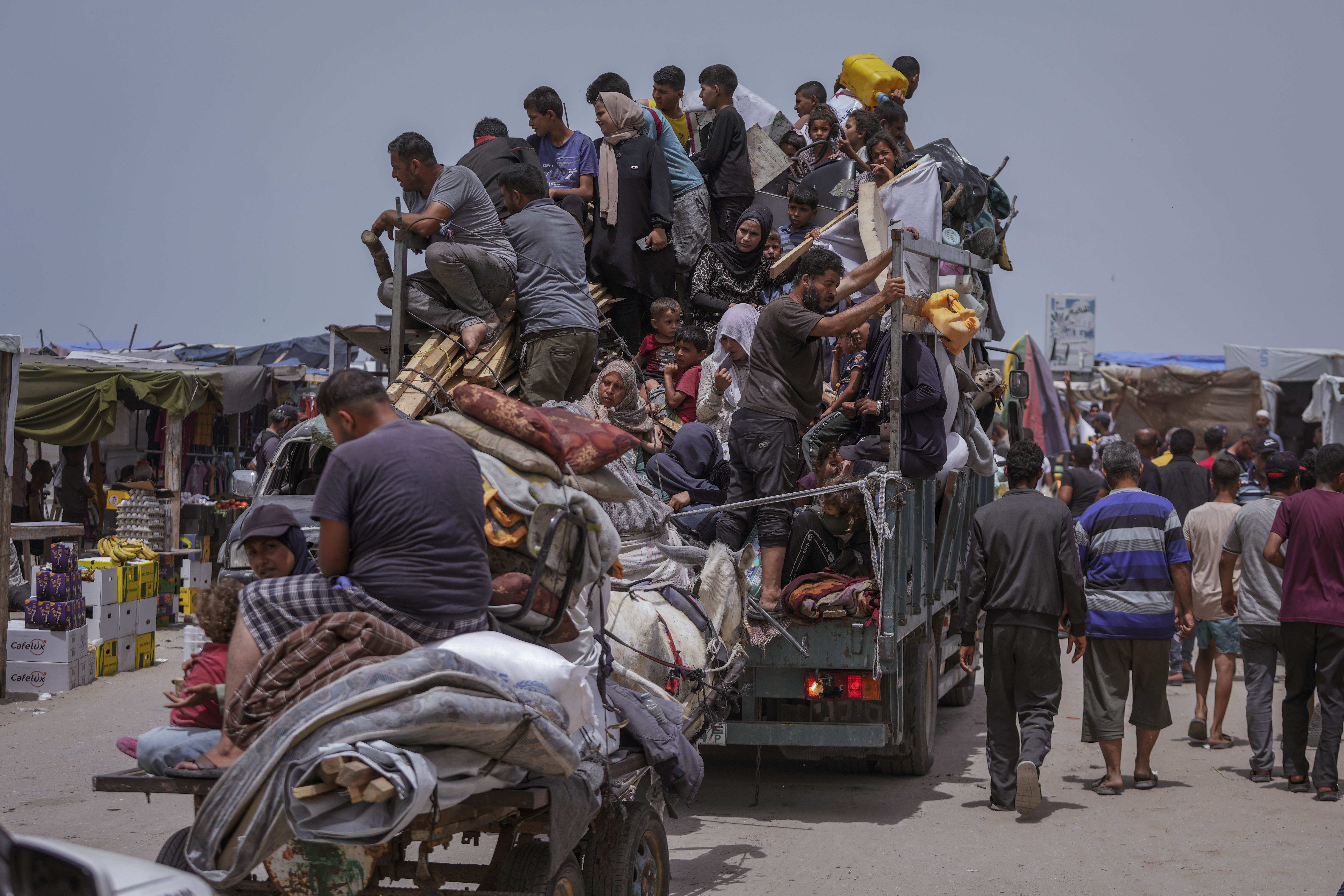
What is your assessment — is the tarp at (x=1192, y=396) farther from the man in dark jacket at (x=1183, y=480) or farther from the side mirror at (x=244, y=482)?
the side mirror at (x=244, y=482)

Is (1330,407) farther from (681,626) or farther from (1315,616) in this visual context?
(681,626)

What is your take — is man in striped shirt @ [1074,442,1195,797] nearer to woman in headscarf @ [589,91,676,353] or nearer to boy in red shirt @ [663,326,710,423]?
boy in red shirt @ [663,326,710,423]

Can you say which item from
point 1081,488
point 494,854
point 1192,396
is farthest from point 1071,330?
point 494,854

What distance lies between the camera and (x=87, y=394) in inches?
667

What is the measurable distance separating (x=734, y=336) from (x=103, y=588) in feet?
23.3

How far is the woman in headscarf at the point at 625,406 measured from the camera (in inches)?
325

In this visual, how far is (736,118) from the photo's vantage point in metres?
11.2

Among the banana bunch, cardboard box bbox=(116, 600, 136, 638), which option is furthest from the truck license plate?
the banana bunch

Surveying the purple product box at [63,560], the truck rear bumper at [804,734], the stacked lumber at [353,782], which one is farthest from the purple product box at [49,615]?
the stacked lumber at [353,782]

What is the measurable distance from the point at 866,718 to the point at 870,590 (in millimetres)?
879

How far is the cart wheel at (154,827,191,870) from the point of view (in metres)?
3.98

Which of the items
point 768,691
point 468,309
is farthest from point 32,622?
point 768,691

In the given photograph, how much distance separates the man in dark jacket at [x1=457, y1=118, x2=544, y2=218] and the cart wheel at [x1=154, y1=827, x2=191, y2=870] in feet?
18.4

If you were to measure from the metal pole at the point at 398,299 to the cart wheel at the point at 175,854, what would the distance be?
3.86 meters
